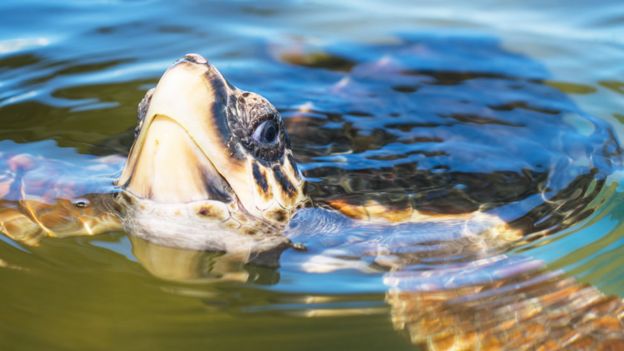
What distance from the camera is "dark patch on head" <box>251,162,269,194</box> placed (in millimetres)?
2510

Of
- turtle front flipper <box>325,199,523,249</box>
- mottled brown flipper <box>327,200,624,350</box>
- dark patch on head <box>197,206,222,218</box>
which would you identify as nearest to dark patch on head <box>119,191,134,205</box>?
dark patch on head <box>197,206,222,218</box>

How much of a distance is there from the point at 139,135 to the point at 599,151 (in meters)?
2.07

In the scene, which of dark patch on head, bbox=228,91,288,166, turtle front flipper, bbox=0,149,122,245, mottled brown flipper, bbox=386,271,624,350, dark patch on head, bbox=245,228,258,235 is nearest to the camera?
mottled brown flipper, bbox=386,271,624,350

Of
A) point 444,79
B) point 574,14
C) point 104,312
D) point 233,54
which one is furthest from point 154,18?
point 104,312

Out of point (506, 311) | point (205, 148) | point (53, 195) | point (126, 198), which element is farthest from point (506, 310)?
point (53, 195)

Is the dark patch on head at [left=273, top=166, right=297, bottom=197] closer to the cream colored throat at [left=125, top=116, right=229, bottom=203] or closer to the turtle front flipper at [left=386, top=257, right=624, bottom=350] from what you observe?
the cream colored throat at [left=125, top=116, right=229, bottom=203]

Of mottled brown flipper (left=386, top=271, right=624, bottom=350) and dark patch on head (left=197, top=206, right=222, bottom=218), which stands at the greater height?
dark patch on head (left=197, top=206, right=222, bottom=218)

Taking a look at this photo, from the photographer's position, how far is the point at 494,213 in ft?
9.73

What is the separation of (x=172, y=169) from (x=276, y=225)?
432 mm

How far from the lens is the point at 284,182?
2668 mm

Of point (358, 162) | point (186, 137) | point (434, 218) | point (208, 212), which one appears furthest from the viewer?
point (358, 162)

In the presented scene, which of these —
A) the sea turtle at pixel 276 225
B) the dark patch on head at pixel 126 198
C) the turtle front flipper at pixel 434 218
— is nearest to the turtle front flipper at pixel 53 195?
the sea turtle at pixel 276 225

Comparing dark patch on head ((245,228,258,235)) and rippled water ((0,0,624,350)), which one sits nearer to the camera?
rippled water ((0,0,624,350))

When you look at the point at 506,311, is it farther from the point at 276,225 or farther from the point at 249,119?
the point at 249,119
